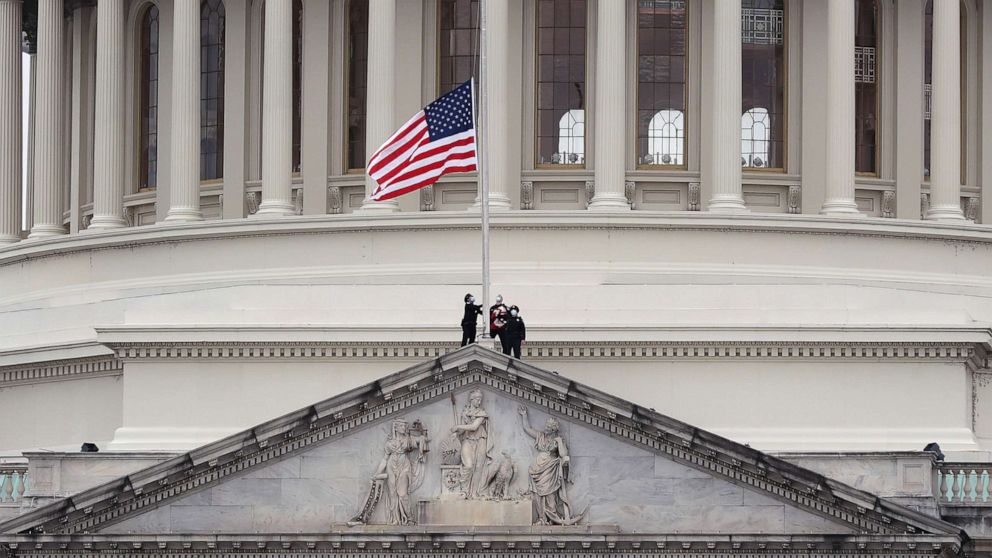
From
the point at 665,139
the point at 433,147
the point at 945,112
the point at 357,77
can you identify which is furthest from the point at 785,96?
the point at 433,147

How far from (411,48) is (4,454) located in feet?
50.5

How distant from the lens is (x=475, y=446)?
6106 centimetres

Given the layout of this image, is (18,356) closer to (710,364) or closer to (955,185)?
(710,364)

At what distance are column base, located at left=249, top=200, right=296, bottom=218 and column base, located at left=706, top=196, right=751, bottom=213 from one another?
36.4 feet

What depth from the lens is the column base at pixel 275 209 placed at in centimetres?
7800

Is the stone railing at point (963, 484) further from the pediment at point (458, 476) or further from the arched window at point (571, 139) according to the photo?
the arched window at point (571, 139)

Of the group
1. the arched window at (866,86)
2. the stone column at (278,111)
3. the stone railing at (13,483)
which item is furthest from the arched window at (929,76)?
the stone railing at (13,483)

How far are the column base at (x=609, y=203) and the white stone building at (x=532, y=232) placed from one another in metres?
0.08

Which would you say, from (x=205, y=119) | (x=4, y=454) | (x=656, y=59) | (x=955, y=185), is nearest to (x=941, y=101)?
(x=955, y=185)

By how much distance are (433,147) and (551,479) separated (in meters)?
10.1

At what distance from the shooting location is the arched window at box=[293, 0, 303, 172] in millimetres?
81500

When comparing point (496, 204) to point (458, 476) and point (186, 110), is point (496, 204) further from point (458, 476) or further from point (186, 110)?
point (458, 476)

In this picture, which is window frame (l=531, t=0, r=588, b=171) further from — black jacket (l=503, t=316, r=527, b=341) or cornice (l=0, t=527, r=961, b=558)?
cornice (l=0, t=527, r=961, b=558)

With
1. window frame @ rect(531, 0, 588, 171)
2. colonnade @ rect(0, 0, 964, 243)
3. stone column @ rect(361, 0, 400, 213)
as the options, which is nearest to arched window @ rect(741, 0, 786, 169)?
colonnade @ rect(0, 0, 964, 243)
